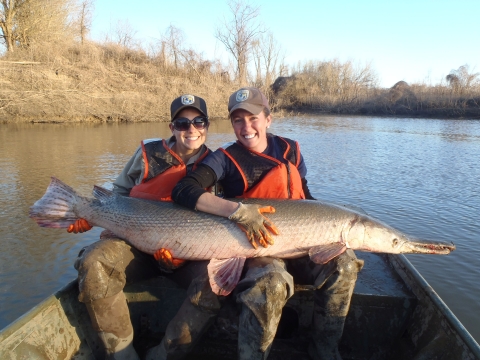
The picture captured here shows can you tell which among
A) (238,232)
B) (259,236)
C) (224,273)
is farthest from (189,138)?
(224,273)

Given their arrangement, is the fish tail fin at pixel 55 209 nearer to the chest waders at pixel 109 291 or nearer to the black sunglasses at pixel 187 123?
the chest waders at pixel 109 291

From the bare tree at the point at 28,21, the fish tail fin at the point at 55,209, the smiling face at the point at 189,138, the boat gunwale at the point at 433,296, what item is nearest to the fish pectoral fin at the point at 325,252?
the boat gunwale at the point at 433,296

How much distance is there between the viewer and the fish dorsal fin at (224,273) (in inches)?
106

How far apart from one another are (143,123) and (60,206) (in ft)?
71.8

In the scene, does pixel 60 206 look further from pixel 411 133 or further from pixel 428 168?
pixel 411 133

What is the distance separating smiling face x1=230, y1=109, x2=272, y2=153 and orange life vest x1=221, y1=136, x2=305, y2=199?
74 mm

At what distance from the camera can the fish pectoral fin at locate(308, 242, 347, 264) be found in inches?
112

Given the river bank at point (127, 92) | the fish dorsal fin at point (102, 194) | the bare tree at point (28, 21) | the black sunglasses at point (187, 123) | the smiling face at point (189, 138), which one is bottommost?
the fish dorsal fin at point (102, 194)

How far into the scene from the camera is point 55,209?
3.39 m

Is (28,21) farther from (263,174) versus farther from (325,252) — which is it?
(325,252)

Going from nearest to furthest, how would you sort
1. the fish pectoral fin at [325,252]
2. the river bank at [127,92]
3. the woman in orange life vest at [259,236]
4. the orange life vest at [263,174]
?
the woman in orange life vest at [259,236] → the fish pectoral fin at [325,252] → the orange life vest at [263,174] → the river bank at [127,92]

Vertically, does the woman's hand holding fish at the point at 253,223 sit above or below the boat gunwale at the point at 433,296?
above

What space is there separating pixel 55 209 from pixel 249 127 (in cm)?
184

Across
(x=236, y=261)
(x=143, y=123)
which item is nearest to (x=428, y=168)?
(x=236, y=261)
